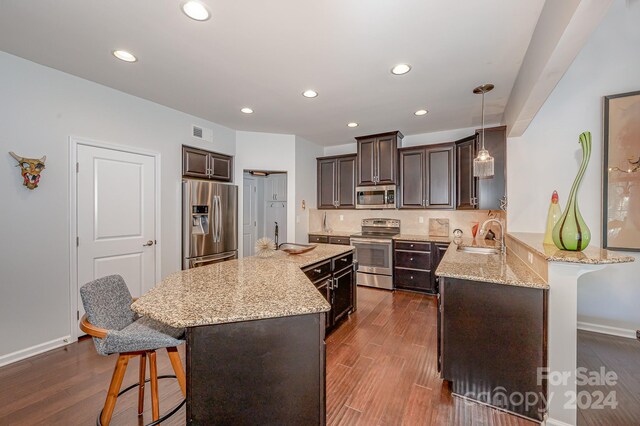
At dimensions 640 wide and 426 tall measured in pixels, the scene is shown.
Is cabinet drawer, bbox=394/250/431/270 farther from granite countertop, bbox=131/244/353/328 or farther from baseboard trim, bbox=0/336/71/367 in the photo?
baseboard trim, bbox=0/336/71/367

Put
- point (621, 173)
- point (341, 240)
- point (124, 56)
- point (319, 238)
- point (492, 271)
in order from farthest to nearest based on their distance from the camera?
point (319, 238) < point (341, 240) < point (621, 173) < point (124, 56) < point (492, 271)

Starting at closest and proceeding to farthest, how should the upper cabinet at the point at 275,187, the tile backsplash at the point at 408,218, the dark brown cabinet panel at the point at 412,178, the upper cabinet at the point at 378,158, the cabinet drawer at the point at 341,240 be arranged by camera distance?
1. the tile backsplash at the point at 408,218
2. the dark brown cabinet panel at the point at 412,178
3. the upper cabinet at the point at 378,158
4. the cabinet drawer at the point at 341,240
5. the upper cabinet at the point at 275,187

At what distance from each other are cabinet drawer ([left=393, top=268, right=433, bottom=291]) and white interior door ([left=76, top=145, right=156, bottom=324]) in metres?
3.61

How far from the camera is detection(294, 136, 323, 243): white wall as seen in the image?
4.96m

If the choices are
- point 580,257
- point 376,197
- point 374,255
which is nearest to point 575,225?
point 580,257

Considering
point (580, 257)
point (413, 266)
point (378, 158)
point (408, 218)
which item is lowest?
point (413, 266)

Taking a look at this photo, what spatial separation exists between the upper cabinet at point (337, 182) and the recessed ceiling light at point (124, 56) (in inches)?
139

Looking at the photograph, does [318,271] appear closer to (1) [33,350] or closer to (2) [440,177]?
(1) [33,350]

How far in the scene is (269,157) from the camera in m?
4.77

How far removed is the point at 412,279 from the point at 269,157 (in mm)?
3227

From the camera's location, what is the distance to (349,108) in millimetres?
3574

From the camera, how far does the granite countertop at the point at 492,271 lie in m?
1.74

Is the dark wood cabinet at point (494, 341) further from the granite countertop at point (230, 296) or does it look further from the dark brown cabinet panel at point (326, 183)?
the dark brown cabinet panel at point (326, 183)

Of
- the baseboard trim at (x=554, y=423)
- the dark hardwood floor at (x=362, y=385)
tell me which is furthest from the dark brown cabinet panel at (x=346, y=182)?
the baseboard trim at (x=554, y=423)
